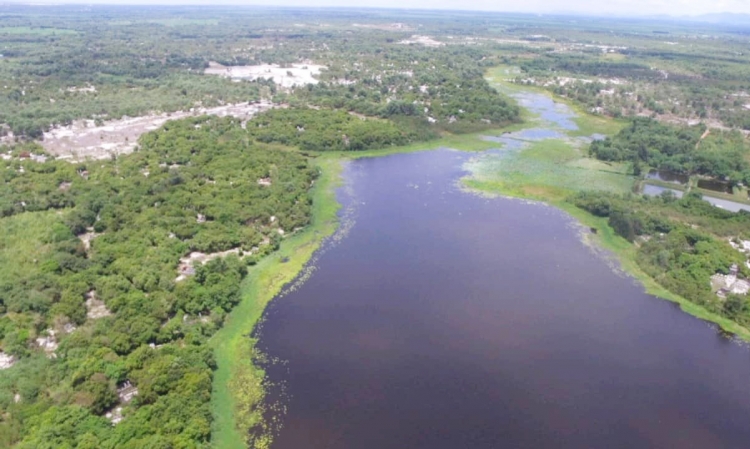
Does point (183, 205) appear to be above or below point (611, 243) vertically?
above

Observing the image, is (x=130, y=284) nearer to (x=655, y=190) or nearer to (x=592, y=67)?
(x=655, y=190)

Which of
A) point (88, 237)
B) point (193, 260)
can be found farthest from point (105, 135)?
point (193, 260)

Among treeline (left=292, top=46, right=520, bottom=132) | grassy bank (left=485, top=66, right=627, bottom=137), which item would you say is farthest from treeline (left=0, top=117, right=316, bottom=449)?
grassy bank (left=485, top=66, right=627, bottom=137)

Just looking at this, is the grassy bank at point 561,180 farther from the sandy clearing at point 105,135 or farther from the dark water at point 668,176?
the sandy clearing at point 105,135

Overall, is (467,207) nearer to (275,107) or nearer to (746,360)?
(746,360)

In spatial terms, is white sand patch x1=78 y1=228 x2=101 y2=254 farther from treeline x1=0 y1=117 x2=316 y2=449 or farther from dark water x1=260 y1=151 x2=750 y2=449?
dark water x1=260 y1=151 x2=750 y2=449

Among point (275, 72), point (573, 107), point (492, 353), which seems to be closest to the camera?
point (492, 353)
